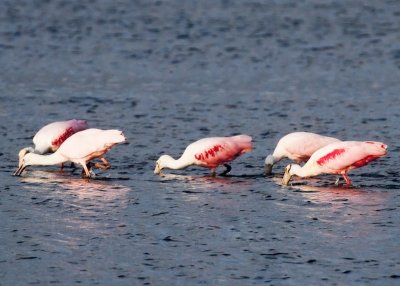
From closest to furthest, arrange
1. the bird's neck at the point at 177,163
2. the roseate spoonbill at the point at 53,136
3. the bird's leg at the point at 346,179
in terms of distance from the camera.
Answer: the bird's leg at the point at 346,179
the bird's neck at the point at 177,163
the roseate spoonbill at the point at 53,136

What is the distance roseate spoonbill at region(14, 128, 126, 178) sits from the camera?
15.4 metres

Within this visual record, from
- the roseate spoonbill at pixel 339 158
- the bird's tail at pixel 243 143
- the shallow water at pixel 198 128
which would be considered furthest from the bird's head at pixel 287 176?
the bird's tail at pixel 243 143

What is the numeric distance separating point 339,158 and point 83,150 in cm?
299

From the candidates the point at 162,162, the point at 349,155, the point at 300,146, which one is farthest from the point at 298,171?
the point at 162,162

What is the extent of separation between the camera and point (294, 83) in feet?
76.3

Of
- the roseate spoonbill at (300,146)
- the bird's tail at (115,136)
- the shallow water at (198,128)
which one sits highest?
the bird's tail at (115,136)

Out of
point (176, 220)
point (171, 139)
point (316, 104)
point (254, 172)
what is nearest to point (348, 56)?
point (316, 104)

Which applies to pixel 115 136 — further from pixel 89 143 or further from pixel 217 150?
pixel 217 150

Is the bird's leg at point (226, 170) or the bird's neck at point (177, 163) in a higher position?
the bird's neck at point (177, 163)

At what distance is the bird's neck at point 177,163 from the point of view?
15.6 metres

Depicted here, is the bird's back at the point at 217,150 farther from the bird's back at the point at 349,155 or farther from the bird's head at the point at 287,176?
the bird's back at the point at 349,155

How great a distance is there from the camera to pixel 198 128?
61.9ft

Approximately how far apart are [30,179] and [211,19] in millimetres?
17948

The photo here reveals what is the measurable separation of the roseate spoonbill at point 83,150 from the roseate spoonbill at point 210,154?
25.7 inches
